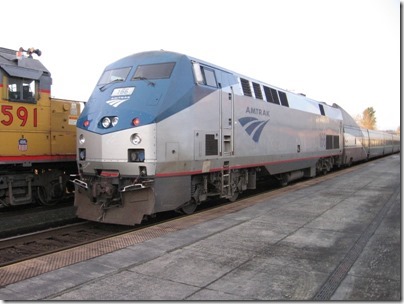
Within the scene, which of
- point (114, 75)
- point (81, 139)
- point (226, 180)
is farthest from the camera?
point (226, 180)

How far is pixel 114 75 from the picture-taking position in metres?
8.41

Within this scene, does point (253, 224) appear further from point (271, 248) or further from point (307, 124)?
point (307, 124)

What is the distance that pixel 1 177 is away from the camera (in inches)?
359

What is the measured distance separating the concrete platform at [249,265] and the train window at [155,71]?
3067 mm

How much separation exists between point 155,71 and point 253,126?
366 cm

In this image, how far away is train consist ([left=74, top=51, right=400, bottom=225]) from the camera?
7098 mm

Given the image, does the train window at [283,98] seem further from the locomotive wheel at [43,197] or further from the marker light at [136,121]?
the locomotive wheel at [43,197]

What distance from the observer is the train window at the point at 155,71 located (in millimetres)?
7727

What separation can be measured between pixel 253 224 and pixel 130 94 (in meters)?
3.44

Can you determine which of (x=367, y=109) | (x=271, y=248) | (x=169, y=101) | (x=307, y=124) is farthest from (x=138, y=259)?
(x=367, y=109)

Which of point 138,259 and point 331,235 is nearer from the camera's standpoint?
point 138,259

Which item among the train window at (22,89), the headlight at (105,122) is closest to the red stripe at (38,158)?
the train window at (22,89)

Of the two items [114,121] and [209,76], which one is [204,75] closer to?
[209,76]

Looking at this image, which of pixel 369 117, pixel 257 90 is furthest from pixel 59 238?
pixel 369 117
